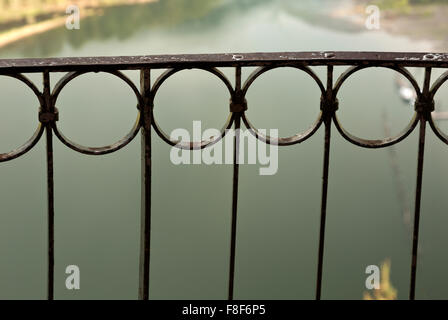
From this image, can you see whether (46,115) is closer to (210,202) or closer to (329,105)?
(329,105)

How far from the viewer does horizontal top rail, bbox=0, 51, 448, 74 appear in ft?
3.39

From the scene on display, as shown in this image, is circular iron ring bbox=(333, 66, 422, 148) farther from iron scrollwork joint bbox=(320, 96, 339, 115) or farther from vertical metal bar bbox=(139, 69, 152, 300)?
vertical metal bar bbox=(139, 69, 152, 300)

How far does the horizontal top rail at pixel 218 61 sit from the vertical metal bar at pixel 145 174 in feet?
0.12

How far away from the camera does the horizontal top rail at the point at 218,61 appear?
1032 mm

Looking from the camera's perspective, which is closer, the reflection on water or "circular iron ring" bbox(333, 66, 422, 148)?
"circular iron ring" bbox(333, 66, 422, 148)

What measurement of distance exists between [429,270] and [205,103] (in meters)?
5.49

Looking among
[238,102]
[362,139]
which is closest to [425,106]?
[362,139]

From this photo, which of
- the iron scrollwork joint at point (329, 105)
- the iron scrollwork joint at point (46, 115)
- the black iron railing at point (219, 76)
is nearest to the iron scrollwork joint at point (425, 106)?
the black iron railing at point (219, 76)

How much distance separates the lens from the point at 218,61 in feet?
3.47

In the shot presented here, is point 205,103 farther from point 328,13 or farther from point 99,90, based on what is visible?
point 328,13

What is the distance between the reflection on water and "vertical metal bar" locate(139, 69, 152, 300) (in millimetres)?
10596

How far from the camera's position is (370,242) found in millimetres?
12859

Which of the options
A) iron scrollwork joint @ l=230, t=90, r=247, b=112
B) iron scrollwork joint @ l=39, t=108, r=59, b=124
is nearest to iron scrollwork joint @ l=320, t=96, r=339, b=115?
iron scrollwork joint @ l=230, t=90, r=247, b=112

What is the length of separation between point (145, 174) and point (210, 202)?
11.9 metres
